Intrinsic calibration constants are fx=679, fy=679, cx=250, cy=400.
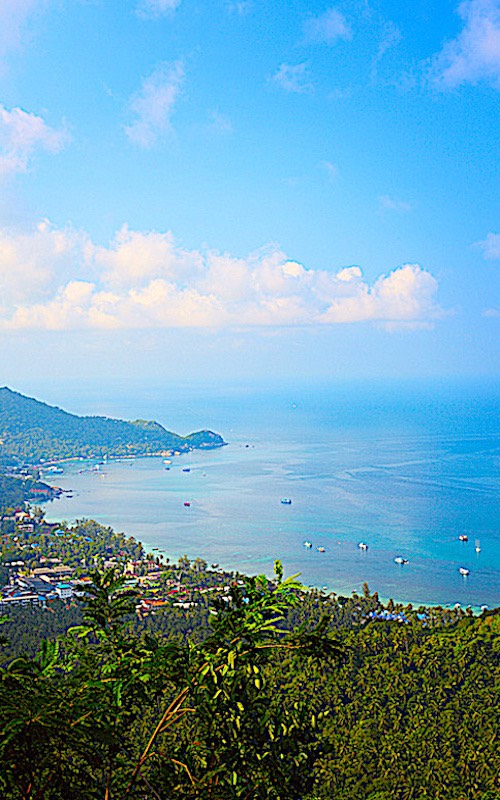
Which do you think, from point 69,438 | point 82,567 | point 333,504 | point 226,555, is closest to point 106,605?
point 82,567

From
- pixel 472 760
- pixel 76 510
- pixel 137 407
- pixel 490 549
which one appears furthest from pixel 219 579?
pixel 137 407

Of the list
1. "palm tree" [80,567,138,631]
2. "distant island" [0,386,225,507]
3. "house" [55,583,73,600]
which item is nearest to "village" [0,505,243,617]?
"house" [55,583,73,600]

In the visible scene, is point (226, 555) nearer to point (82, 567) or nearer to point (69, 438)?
point (82, 567)

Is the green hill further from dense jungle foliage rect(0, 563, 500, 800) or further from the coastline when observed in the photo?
dense jungle foliage rect(0, 563, 500, 800)

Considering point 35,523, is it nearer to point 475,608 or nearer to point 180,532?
point 180,532

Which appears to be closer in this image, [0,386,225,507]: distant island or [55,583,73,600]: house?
[55,583,73,600]: house

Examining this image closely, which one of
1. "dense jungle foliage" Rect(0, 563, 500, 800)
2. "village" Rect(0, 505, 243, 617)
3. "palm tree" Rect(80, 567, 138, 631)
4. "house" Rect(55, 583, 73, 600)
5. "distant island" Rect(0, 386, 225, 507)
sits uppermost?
"distant island" Rect(0, 386, 225, 507)

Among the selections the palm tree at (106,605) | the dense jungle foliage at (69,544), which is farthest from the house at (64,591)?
the palm tree at (106,605)
